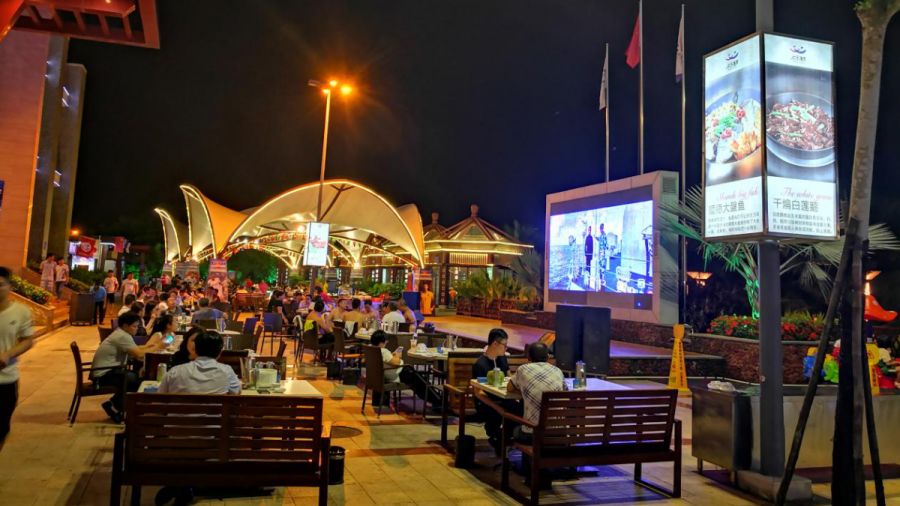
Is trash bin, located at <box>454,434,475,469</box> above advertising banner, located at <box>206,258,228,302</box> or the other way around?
the other way around

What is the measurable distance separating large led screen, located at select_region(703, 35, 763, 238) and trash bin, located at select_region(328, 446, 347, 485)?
361 cm

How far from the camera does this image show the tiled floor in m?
4.33

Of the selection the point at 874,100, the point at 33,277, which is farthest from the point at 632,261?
the point at 33,277

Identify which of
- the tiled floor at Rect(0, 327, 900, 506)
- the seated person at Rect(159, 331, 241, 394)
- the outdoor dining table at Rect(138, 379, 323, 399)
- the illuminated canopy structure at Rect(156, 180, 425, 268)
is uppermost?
the illuminated canopy structure at Rect(156, 180, 425, 268)

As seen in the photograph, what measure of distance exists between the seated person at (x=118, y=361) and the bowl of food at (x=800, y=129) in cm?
633

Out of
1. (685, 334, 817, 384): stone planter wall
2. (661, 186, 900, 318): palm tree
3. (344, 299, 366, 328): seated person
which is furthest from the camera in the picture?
(661, 186, 900, 318): palm tree

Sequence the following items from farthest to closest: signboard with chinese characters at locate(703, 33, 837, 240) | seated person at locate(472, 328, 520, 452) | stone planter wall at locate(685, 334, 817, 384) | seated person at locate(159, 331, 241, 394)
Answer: stone planter wall at locate(685, 334, 817, 384)
seated person at locate(472, 328, 520, 452)
signboard with chinese characters at locate(703, 33, 837, 240)
seated person at locate(159, 331, 241, 394)

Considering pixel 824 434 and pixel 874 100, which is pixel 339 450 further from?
pixel 874 100

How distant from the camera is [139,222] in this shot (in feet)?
195

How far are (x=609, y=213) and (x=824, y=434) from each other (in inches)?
417

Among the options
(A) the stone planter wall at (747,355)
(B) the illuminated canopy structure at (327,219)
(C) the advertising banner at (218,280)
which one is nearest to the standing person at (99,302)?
(C) the advertising banner at (218,280)

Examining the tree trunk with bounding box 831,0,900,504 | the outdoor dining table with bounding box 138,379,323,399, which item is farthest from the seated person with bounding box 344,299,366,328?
the tree trunk with bounding box 831,0,900,504

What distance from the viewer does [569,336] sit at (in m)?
8.50

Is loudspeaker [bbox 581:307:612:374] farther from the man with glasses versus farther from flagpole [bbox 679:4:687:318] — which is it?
flagpole [bbox 679:4:687:318]
